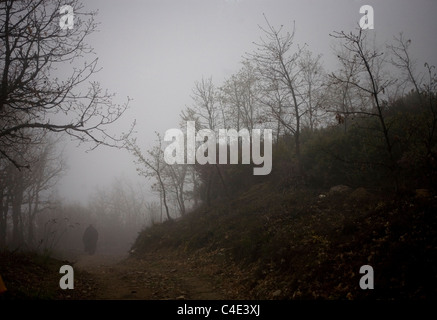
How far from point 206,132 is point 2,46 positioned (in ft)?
50.2

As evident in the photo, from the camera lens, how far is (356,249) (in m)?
5.91

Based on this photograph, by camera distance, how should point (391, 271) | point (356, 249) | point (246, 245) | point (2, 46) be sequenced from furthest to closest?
point (246, 245), point (2, 46), point (356, 249), point (391, 271)

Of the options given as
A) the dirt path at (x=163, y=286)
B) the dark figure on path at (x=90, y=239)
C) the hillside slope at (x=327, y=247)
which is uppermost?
the hillside slope at (x=327, y=247)

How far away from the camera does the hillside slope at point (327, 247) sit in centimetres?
459

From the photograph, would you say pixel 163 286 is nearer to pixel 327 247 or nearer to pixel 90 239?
pixel 327 247

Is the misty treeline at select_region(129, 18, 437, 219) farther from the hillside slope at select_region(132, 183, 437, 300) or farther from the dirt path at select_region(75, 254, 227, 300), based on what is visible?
the dirt path at select_region(75, 254, 227, 300)

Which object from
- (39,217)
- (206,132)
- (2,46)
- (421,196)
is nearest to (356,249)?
(421,196)

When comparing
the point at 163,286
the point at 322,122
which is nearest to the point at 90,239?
the point at 163,286

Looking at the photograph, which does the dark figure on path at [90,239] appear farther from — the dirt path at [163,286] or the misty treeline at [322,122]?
the dirt path at [163,286]

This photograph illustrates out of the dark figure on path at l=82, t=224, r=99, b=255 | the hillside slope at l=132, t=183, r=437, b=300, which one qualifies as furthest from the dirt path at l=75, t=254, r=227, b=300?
the dark figure on path at l=82, t=224, r=99, b=255

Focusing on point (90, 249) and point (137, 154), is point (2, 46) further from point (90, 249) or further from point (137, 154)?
point (90, 249)

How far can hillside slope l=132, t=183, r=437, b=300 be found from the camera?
459 centimetres

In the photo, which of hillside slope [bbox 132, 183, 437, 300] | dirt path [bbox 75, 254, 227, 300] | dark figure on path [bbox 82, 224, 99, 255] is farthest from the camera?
dark figure on path [bbox 82, 224, 99, 255]

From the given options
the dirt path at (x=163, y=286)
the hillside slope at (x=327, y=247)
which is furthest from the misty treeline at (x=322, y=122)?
the dirt path at (x=163, y=286)
